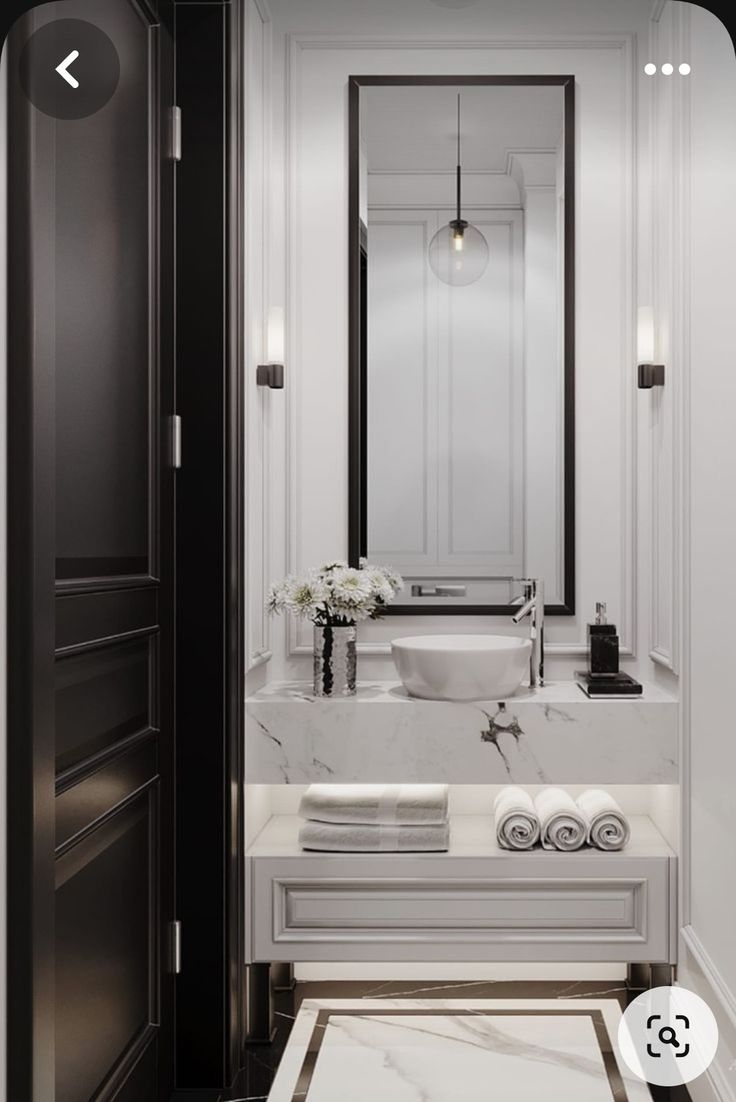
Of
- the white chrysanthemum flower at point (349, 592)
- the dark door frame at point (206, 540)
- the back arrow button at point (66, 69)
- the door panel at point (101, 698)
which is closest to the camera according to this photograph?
the back arrow button at point (66, 69)

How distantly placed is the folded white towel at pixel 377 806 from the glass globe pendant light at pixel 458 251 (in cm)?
121

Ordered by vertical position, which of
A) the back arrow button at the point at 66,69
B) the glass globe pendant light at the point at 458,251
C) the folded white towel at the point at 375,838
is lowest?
the folded white towel at the point at 375,838

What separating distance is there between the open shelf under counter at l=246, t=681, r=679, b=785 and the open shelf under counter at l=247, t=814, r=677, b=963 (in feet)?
0.54

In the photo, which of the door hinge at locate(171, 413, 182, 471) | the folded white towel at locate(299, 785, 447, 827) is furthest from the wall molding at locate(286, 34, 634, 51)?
the folded white towel at locate(299, 785, 447, 827)

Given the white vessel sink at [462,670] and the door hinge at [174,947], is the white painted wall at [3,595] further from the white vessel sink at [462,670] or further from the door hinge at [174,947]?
the white vessel sink at [462,670]

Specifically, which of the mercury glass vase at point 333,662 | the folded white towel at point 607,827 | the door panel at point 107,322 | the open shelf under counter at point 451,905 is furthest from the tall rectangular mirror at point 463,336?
the door panel at point 107,322

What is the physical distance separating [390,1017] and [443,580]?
97 centimetres

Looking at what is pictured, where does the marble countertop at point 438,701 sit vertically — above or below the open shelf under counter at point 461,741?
above

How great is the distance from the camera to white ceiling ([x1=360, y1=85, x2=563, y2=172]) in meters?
2.18

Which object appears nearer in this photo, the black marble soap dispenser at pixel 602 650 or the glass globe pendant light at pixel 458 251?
the black marble soap dispenser at pixel 602 650

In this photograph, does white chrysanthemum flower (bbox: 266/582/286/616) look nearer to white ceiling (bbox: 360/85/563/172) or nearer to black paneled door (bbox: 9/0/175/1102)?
black paneled door (bbox: 9/0/175/1102)

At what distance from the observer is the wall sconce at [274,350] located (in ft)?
6.82

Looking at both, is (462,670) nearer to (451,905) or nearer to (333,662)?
(333,662)

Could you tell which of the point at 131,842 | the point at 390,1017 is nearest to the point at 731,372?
the point at 131,842
